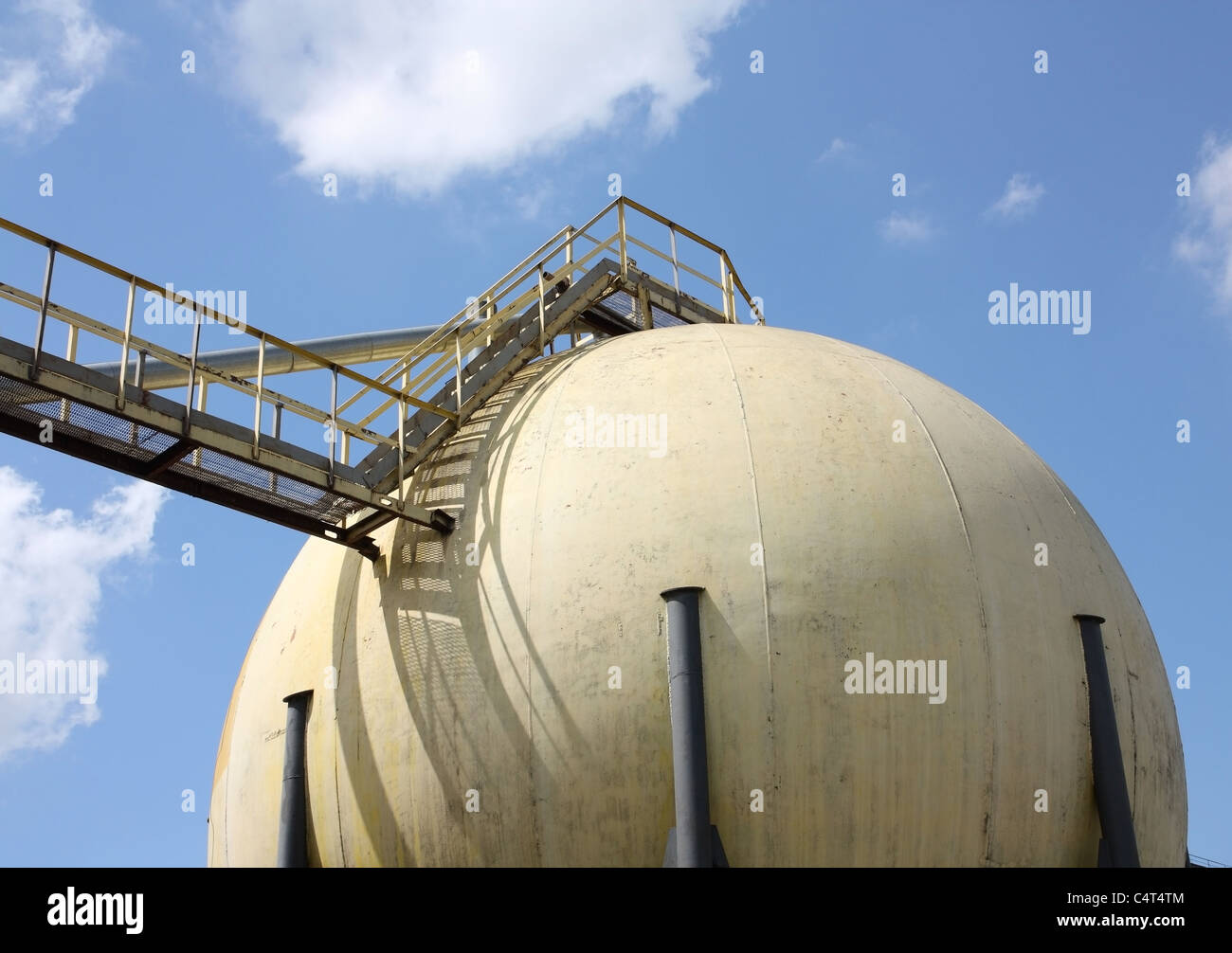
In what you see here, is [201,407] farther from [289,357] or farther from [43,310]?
[289,357]

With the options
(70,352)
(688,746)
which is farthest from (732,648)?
(70,352)

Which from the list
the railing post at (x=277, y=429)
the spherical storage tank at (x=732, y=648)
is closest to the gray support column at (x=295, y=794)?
the spherical storage tank at (x=732, y=648)

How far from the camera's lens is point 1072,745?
11.6 meters

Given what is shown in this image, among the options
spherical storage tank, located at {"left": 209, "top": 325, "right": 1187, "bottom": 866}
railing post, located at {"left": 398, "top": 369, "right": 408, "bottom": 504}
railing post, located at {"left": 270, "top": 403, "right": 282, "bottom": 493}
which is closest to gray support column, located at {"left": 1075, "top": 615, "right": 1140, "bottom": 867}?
spherical storage tank, located at {"left": 209, "top": 325, "right": 1187, "bottom": 866}

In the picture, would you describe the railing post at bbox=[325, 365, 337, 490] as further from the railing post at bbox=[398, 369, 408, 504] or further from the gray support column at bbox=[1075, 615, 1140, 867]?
the gray support column at bbox=[1075, 615, 1140, 867]

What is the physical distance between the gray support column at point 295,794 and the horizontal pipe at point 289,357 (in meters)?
6.84

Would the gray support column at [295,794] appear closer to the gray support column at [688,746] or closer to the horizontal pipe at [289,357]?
the gray support column at [688,746]

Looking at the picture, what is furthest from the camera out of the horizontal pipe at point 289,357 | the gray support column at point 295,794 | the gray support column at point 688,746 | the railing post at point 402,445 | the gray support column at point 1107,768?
the horizontal pipe at point 289,357

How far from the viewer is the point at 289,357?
2211cm

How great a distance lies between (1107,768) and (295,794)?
721cm

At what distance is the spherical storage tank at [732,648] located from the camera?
10.9 m
